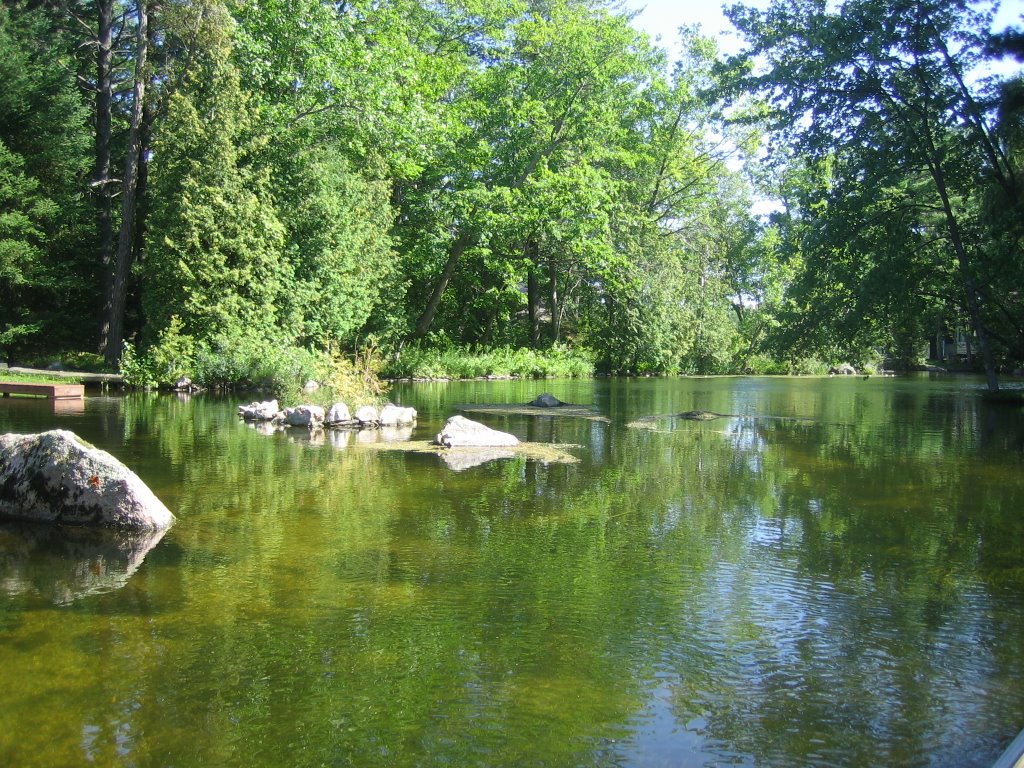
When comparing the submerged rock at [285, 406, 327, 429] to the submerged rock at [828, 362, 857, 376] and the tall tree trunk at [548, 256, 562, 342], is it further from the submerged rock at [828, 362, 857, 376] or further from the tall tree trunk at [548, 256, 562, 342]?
the submerged rock at [828, 362, 857, 376]

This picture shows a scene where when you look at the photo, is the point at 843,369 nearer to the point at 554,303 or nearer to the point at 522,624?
the point at 554,303

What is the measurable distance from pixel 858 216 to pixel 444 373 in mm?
16986

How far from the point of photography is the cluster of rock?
15.1 meters

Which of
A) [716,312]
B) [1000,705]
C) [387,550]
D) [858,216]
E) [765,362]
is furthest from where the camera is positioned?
[765,362]

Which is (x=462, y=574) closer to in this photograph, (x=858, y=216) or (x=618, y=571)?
(x=618, y=571)

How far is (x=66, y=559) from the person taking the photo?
19.4 feet

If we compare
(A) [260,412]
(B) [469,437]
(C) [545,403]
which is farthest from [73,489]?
(C) [545,403]

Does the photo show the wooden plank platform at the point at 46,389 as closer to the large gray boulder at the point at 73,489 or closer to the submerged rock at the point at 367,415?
the submerged rock at the point at 367,415

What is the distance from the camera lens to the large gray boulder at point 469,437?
1210cm

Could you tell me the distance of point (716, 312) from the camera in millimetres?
46469

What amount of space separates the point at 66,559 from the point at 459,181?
30239mm

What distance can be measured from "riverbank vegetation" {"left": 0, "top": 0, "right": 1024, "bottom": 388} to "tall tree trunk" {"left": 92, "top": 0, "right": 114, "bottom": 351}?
4.9 inches

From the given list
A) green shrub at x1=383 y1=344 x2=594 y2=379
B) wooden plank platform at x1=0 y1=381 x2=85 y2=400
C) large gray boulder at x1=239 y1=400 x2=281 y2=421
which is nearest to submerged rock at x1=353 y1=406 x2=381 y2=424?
large gray boulder at x1=239 y1=400 x2=281 y2=421

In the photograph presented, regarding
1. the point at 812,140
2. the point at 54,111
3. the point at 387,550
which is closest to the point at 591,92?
the point at 812,140
